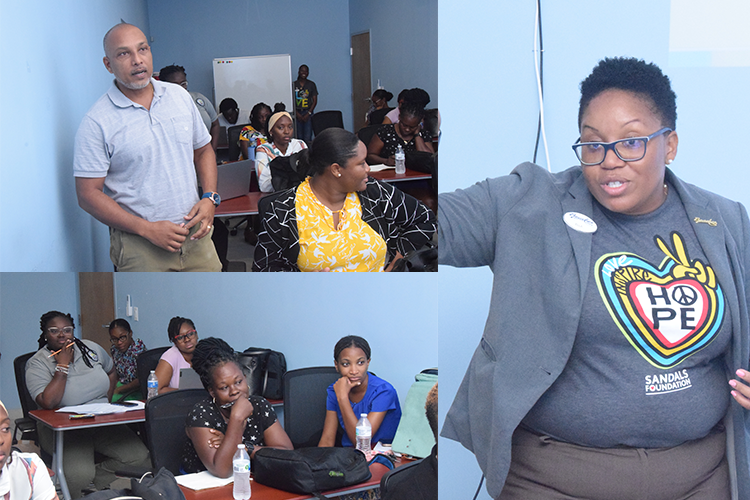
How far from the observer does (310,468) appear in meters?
1.50

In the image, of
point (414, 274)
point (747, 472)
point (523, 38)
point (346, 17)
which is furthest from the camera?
point (523, 38)

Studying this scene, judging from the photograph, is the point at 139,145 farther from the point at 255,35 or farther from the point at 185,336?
the point at 185,336

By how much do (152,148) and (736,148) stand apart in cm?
165

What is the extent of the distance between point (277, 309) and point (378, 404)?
327mm

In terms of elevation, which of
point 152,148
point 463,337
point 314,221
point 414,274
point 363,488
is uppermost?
point 152,148

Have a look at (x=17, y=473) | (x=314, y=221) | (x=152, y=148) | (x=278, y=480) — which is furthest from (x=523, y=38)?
(x=17, y=473)

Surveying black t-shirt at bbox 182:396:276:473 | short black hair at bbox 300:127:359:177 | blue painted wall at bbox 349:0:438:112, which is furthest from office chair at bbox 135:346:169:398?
blue painted wall at bbox 349:0:438:112

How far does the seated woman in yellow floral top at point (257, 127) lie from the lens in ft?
3.98

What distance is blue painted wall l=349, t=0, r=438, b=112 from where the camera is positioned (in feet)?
4.00

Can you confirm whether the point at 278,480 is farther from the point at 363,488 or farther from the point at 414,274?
the point at 414,274

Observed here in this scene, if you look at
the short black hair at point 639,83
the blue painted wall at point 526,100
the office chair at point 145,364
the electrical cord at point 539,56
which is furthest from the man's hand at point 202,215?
the electrical cord at point 539,56

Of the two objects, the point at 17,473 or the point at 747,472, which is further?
Answer: the point at 17,473

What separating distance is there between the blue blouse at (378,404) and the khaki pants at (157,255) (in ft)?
1.36

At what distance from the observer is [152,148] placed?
1308 mm
